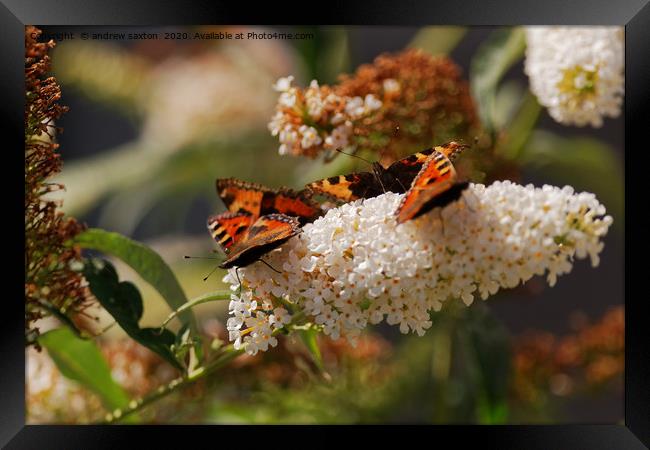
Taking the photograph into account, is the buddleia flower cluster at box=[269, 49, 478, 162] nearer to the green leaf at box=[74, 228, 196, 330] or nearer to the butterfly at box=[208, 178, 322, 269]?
the butterfly at box=[208, 178, 322, 269]

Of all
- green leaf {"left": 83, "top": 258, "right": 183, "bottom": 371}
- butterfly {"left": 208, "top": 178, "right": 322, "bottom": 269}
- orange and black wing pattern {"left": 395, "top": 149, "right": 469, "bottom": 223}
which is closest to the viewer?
orange and black wing pattern {"left": 395, "top": 149, "right": 469, "bottom": 223}

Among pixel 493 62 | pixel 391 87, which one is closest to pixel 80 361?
pixel 391 87

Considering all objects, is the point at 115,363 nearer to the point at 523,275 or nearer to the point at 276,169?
the point at 276,169

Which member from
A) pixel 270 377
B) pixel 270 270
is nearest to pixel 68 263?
pixel 270 270

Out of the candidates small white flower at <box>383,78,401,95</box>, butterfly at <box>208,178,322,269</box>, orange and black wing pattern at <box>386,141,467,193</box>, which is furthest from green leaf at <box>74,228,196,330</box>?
small white flower at <box>383,78,401,95</box>

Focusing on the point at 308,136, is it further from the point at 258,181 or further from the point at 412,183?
the point at 258,181

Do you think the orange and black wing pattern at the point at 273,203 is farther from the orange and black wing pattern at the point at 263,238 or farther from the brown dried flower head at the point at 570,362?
the brown dried flower head at the point at 570,362
